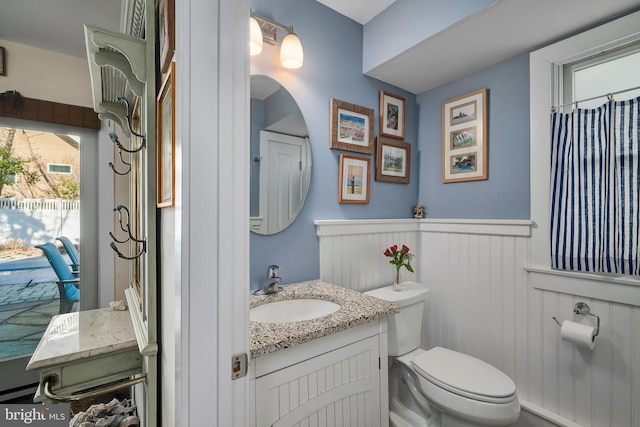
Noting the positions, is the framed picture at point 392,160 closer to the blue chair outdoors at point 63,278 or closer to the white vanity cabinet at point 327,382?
the white vanity cabinet at point 327,382

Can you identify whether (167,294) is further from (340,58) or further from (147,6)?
(340,58)

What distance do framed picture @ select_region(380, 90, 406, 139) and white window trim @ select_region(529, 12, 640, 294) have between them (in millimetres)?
790

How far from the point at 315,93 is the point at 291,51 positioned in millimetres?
280

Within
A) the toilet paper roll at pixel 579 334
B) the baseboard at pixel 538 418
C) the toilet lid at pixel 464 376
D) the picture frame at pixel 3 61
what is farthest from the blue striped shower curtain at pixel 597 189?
the picture frame at pixel 3 61

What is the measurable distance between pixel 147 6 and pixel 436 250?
2109 millimetres

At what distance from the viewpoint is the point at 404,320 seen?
1679 mm

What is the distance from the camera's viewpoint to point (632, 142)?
1335 mm

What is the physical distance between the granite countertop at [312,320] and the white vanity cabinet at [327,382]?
59 millimetres

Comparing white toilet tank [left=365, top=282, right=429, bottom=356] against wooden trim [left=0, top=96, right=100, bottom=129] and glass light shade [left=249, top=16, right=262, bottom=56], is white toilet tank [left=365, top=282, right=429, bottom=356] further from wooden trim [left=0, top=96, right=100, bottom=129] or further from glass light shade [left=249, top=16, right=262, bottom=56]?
wooden trim [left=0, top=96, right=100, bottom=129]

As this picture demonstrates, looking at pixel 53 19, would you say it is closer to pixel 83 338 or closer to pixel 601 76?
pixel 83 338

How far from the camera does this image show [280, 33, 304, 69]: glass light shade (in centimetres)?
154

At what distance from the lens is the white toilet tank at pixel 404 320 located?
1.64m

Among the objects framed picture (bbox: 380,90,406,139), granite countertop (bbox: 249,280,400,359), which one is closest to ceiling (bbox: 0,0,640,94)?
framed picture (bbox: 380,90,406,139)

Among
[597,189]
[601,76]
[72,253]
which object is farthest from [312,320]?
[72,253]
